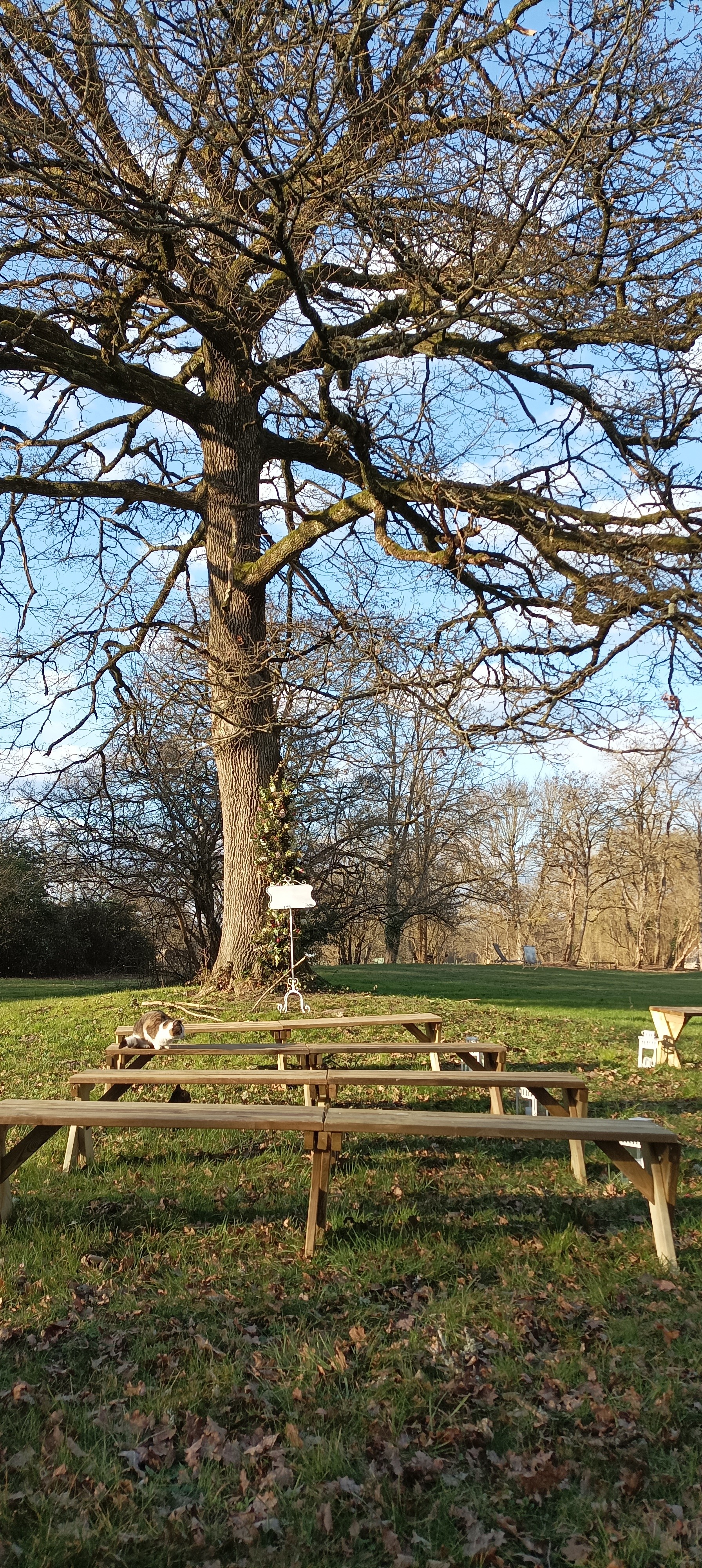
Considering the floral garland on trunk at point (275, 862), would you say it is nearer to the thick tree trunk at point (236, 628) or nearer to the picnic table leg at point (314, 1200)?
the thick tree trunk at point (236, 628)

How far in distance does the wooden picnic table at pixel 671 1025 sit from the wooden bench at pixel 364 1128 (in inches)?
199

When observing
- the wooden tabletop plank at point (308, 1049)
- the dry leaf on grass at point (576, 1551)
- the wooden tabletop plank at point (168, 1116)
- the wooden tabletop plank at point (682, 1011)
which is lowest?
the dry leaf on grass at point (576, 1551)

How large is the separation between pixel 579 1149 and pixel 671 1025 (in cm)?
478

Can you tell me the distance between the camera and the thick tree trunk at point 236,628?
1305cm

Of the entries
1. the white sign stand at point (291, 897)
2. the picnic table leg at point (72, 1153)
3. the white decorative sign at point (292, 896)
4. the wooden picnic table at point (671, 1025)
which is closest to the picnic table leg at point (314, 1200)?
the picnic table leg at point (72, 1153)

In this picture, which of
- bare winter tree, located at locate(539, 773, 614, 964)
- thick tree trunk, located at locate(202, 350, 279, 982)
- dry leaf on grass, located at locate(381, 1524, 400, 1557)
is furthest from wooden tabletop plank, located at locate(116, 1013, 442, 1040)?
bare winter tree, located at locate(539, 773, 614, 964)

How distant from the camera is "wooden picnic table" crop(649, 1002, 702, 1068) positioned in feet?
31.1

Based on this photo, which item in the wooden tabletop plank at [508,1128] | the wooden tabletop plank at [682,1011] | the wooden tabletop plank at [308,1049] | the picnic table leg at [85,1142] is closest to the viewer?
the wooden tabletop plank at [508,1128]

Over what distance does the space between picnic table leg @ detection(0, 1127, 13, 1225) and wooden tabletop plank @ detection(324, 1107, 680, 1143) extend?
1.61m

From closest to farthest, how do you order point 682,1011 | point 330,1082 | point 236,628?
point 330,1082, point 682,1011, point 236,628

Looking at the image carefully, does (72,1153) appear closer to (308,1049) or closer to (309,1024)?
(308,1049)

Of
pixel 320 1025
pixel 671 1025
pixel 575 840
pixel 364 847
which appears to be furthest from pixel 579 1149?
pixel 575 840

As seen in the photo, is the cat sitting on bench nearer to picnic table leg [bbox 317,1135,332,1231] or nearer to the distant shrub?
picnic table leg [bbox 317,1135,332,1231]

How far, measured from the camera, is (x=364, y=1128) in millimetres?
4418
